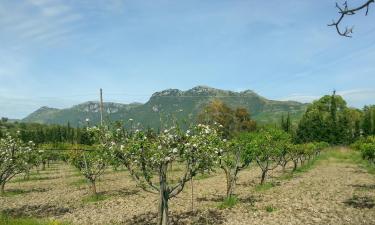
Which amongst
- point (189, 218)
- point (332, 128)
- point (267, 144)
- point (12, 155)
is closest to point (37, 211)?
point (12, 155)

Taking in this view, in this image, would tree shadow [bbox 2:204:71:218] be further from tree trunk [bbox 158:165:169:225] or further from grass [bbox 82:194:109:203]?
tree trunk [bbox 158:165:169:225]

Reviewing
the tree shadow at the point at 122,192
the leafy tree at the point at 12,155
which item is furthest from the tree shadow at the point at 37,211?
the tree shadow at the point at 122,192

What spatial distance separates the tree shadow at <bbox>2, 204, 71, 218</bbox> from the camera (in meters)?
24.1

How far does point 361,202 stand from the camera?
995 inches

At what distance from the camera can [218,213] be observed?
2198 centimetres

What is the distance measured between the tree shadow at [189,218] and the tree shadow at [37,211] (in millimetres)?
5295

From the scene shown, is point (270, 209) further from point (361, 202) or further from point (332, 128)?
point (332, 128)

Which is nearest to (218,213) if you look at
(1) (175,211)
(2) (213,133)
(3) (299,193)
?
(1) (175,211)

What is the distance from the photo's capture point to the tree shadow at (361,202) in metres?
23.9

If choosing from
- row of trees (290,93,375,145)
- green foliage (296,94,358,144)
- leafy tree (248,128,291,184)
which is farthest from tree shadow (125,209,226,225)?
green foliage (296,94,358,144)

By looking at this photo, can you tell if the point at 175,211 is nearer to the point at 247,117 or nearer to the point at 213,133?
the point at 213,133

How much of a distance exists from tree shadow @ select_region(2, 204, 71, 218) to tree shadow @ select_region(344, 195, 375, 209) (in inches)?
635

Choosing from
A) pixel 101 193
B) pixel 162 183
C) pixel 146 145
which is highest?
pixel 146 145

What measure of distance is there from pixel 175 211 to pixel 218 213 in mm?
2429
